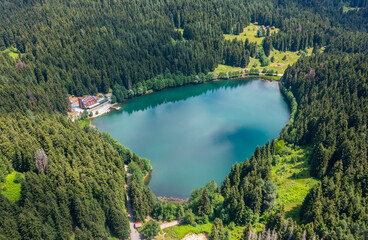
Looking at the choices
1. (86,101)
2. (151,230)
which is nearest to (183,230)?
(151,230)

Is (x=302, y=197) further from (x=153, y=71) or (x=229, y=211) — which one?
(x=153, y=71)

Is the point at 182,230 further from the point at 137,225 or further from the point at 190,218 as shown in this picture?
the point at 137,225

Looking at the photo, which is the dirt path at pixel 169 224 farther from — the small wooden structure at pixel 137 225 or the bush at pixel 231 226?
the bush at pixel 231 226

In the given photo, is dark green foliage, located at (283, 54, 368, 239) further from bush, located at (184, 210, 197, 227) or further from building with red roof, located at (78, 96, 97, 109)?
building with red roof, located at (78, 96, 97, 109)

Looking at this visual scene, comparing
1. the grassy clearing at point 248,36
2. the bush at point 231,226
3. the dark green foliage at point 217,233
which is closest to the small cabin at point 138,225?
the dark green foliage at point 217,233

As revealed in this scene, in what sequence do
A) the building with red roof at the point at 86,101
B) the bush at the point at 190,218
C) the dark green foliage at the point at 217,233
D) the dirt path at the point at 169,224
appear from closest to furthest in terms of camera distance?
the dark green foliage at the point at 217,233 → the bush at the point at 190,218 → the dirt path at the point at 169,224 → the building with red roof at the point at 86,101

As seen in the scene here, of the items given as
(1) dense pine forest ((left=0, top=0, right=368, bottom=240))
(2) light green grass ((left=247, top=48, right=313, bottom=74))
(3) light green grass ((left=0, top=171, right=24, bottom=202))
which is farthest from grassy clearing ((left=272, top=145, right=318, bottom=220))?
(2) light green grass ((left=247, top=48, right=313, bottom=74))
